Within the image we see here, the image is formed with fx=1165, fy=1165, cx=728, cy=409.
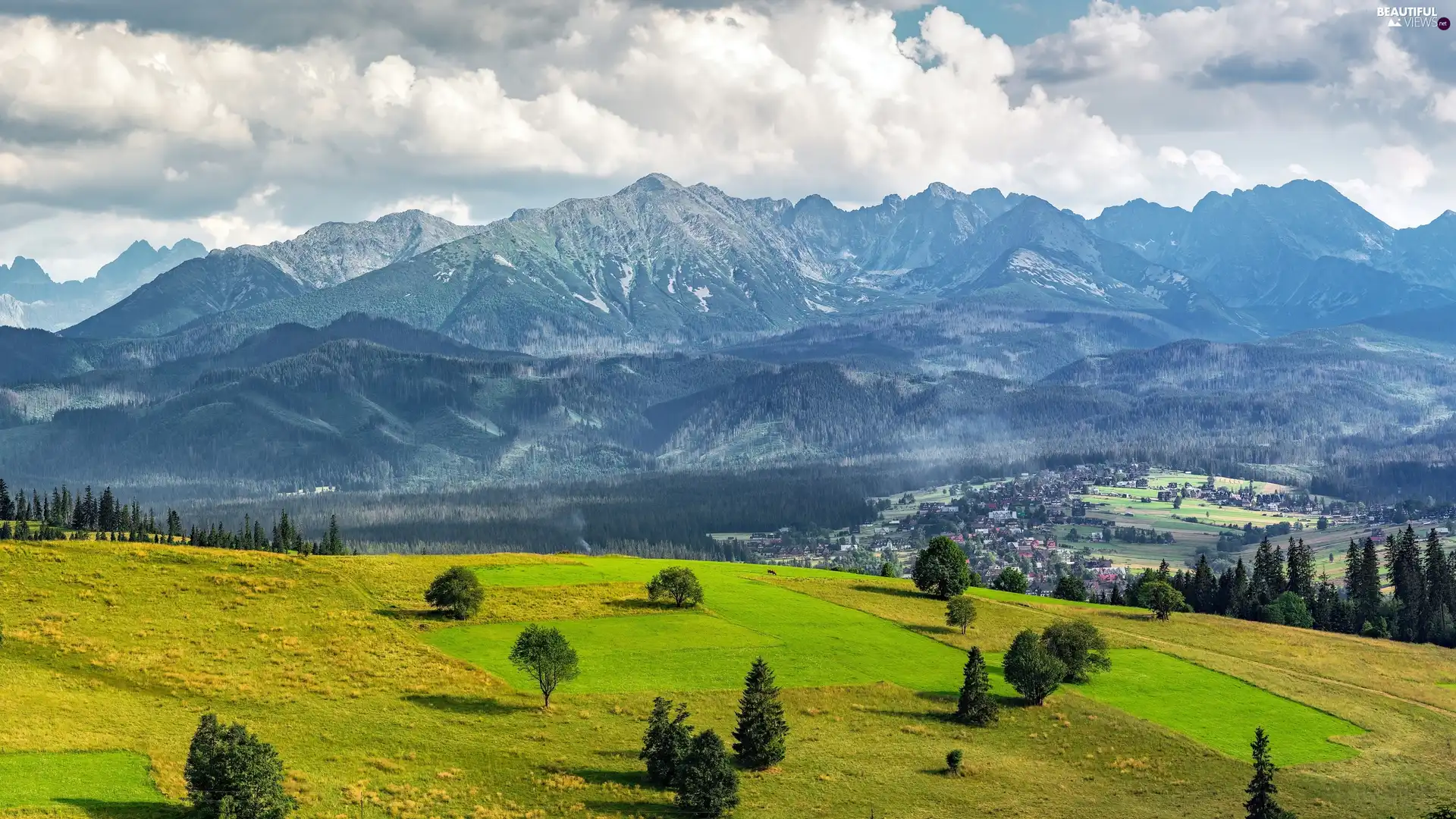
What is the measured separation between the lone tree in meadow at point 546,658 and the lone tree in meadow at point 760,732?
16442 mm

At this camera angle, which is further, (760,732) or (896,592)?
(896,592)

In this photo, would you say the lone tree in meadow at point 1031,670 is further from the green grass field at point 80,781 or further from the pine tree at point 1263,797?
the green grass field at point 80,781

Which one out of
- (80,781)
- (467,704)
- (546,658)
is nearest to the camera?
(80,781)

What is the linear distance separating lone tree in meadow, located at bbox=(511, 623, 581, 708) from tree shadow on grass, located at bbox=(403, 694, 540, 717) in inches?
98.5

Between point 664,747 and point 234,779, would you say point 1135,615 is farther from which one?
point 234,779

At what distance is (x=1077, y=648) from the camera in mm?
118875

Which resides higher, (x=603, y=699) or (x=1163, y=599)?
(x=1163, y=599)

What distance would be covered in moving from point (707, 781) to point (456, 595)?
50.7 m

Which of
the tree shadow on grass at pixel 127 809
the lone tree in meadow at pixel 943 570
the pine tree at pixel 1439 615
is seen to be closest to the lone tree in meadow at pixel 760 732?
the tree shadow on grass at pixel 127 809

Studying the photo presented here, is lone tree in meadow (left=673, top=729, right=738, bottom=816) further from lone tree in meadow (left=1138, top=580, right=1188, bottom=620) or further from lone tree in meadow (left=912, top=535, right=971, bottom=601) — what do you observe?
lone tree in meadow (left=1138, top=580, right=1188, bottom=620)

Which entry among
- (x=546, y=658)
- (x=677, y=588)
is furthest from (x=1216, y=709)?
(x=546, y=658)

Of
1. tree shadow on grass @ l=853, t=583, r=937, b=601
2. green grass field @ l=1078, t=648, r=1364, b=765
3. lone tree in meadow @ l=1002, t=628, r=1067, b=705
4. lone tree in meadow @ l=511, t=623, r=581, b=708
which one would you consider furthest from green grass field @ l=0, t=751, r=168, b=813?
tree shadow on grass @ l=853, t=583, r=937, b=601

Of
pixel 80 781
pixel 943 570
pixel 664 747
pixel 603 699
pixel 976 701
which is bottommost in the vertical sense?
pixel 80 781

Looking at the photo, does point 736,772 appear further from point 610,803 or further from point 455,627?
point 455,627
